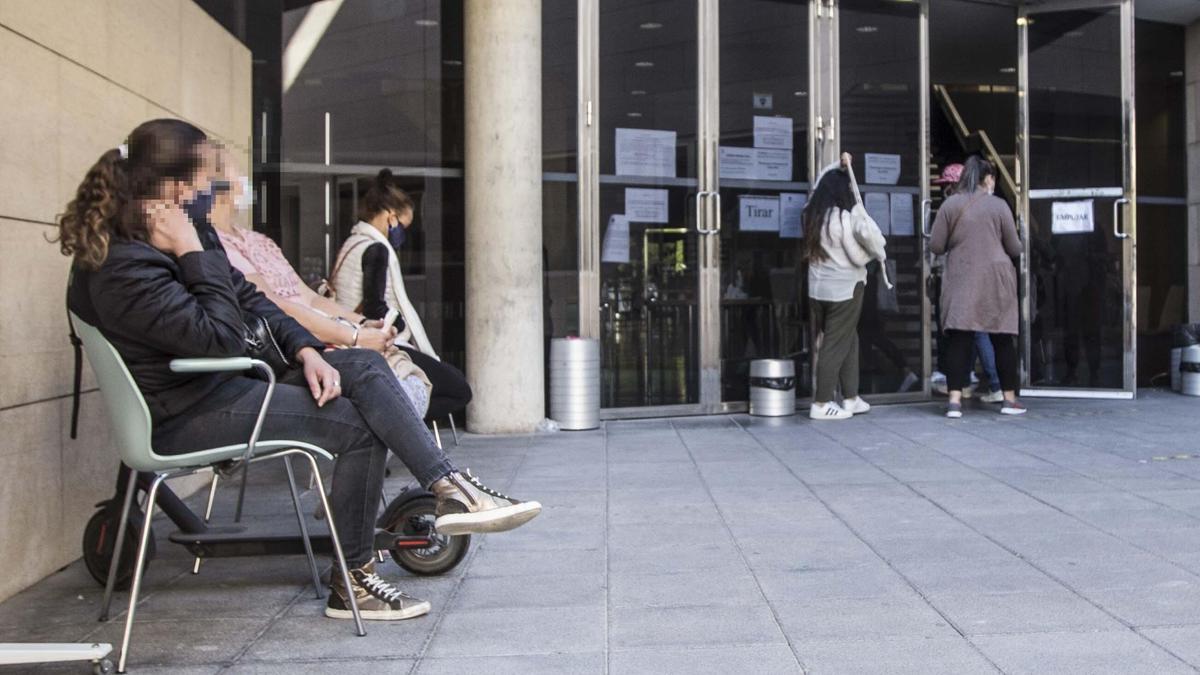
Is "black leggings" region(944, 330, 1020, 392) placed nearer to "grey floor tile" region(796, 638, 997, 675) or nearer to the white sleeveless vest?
the white sleeveless vest

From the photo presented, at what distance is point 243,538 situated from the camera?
361cm

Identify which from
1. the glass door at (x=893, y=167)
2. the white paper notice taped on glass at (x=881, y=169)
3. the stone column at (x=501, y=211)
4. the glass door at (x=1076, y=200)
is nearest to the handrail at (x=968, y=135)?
the glass door at (x=1076, y=200)

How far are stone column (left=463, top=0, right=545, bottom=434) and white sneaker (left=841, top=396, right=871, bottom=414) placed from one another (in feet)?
7.69

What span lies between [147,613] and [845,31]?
23.5ft

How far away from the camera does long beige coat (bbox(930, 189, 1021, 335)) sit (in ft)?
28.4

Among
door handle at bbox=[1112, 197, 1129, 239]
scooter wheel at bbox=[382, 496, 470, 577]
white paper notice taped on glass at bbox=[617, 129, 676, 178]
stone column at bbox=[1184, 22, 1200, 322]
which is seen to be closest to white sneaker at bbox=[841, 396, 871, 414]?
white paper notice taped on glass at bbox=[617, 129, 676, 178]

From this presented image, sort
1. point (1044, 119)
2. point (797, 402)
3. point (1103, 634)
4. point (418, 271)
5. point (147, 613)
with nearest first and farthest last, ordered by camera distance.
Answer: point (1103, 634), point (147, 613), point (418, 271), point (797, 402), point (1044, 119)

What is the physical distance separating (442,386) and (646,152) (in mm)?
3268

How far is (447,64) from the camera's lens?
8.51 metres

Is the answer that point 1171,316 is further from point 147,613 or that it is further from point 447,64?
point 147,613

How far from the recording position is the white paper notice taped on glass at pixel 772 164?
902 centimetres

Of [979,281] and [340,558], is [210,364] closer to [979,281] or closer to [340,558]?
[340,558]

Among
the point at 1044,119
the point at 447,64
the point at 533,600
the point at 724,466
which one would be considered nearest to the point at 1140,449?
the point at 724,466

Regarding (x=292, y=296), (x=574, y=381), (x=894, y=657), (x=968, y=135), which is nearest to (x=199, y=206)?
(x=292, y=296)
